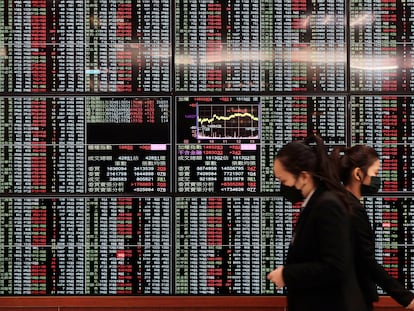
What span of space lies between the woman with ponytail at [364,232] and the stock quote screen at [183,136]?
2.85ft

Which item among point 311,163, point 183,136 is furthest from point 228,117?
point 311,163

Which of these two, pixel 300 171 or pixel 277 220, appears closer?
pixel 300 171

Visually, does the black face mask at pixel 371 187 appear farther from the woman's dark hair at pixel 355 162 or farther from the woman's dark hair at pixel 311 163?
the woman's dark hair at pixel 311 163

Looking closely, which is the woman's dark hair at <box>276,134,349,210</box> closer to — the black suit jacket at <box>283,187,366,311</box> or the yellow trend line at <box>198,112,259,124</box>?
the black suit jacket at <box>283,187,366,311</box>

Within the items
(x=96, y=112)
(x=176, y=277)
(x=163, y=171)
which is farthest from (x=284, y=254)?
(x=96, y=112)

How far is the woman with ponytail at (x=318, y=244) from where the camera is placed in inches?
87.6

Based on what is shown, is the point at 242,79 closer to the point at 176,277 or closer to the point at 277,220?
the point at 277,220

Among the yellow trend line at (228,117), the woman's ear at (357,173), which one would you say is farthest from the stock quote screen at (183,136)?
the woman's ear at (357,173)

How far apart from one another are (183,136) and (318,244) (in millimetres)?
1972

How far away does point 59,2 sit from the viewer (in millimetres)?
4109

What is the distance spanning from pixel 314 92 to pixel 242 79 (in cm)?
53

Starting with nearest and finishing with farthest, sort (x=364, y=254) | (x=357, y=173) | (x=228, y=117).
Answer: (x=364, y=254) < (x=357, y=173) < (x=228, y=117)

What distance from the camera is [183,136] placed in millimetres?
4062

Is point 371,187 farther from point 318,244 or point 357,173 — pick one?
point 318,244
